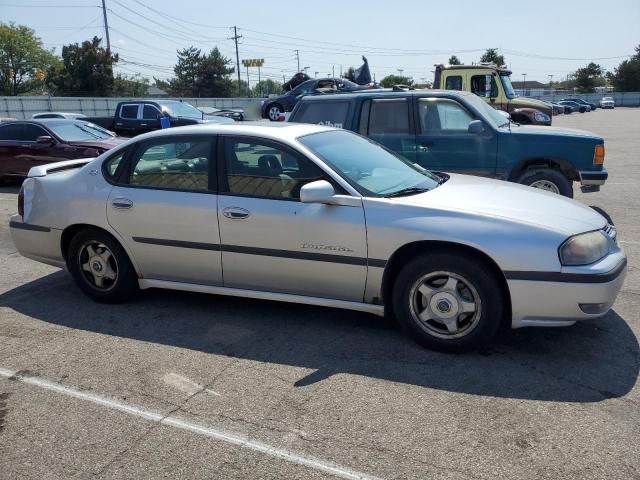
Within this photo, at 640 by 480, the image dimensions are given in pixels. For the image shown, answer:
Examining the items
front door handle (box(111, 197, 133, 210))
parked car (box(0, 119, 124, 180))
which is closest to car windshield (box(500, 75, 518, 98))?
parked car (box(0, 119, 124, 180))

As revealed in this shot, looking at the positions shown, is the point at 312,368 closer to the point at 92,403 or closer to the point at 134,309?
the point at 92,403

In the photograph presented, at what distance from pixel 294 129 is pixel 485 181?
5.33 ft

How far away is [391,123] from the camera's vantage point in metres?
8.29

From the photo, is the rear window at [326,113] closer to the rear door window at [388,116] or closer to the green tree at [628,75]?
the rear door window at [388,116]

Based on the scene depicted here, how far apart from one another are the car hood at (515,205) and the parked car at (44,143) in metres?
8.75

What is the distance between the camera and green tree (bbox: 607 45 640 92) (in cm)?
8669

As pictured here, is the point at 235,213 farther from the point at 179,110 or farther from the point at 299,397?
the point at 179,110

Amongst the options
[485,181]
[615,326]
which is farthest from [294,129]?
[615,326]

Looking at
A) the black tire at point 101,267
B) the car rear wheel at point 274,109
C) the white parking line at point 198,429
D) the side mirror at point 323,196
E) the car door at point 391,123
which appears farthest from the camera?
the car rear wheel at point 274,109

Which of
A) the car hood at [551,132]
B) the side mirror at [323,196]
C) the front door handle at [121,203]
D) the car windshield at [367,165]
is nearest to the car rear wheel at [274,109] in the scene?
the car hood at [551,132]

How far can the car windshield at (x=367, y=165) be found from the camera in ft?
14.2

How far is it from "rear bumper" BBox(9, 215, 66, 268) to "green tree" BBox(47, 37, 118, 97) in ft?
170

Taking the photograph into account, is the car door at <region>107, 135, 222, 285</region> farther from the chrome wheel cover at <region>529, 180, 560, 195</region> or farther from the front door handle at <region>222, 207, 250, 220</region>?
the chrome wheel cover at <region>529, 180, 560, 195</region>

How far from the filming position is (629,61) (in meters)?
88.1
